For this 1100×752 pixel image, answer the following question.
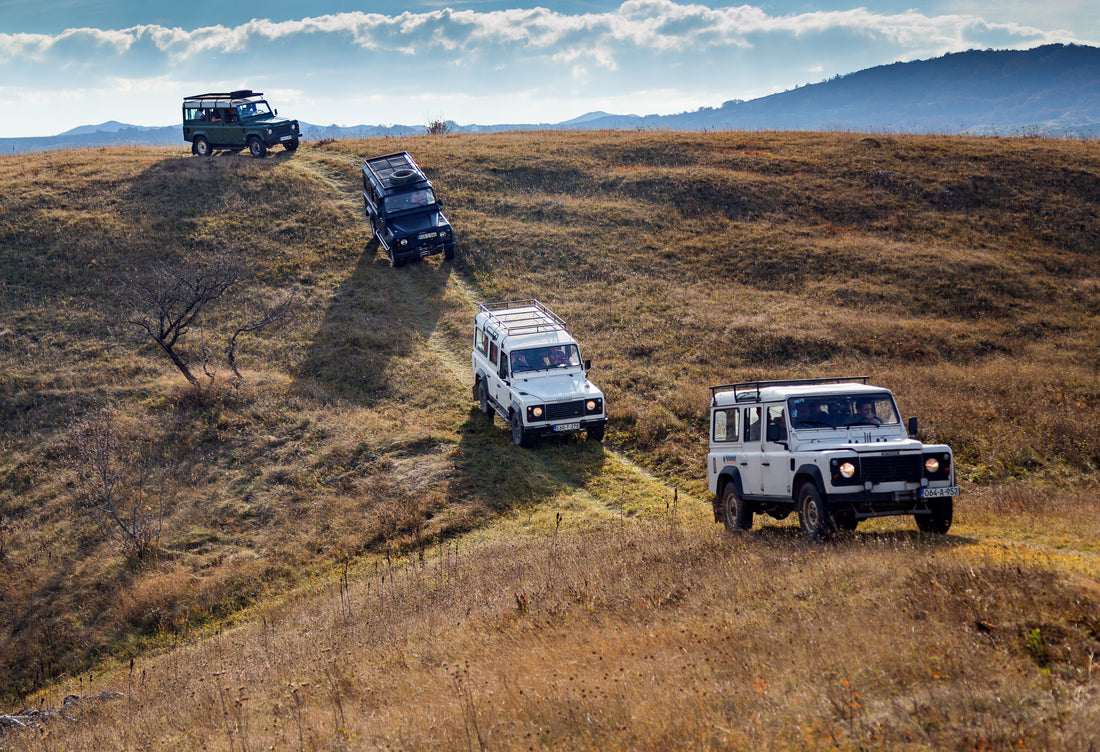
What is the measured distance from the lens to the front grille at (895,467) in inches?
401

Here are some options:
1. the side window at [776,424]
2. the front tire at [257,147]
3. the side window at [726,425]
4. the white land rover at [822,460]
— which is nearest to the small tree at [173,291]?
the front tire at [257,147]

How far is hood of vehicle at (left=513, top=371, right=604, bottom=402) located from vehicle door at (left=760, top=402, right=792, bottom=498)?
22.3 ft

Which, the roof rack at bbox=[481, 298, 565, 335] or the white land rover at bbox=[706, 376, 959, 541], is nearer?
the white land rover at bbox=[706, 376, 959, 541]

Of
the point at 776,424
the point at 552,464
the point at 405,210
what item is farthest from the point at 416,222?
the point at 776,424

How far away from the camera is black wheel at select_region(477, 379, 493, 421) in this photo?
20828 mm

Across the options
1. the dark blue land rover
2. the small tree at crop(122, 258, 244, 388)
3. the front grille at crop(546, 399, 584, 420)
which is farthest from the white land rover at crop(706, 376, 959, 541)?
the dark blue land rover

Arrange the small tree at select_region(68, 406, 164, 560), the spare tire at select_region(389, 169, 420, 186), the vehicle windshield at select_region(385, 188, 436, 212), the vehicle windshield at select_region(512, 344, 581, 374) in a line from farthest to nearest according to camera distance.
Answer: the vehicle windshield at select_region(385, 188, 436, 212)
the spare tire at select_region(389, 169, 420, 186)
the vehicle windshield at select_region(512, 344, 581, 374)
the small tree at select_region(68, 406, 164, 560)

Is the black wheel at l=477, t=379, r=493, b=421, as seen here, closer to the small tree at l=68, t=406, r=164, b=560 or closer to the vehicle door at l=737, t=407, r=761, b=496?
the small tree at l=68, t=406, r=164, b=560

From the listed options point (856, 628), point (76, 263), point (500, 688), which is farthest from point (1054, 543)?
point (76, 263)

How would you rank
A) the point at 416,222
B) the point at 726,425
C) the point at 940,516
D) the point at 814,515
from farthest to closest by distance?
the point at 416,222
the point at 726,425
the point at 814,515
the point at 940,516

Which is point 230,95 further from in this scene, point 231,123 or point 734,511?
point 734,511

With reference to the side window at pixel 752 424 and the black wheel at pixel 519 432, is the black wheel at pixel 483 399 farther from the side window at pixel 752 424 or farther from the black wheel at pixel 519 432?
the side window at pixel 752 424

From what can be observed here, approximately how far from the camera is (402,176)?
31672mm

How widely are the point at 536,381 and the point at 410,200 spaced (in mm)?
16322
